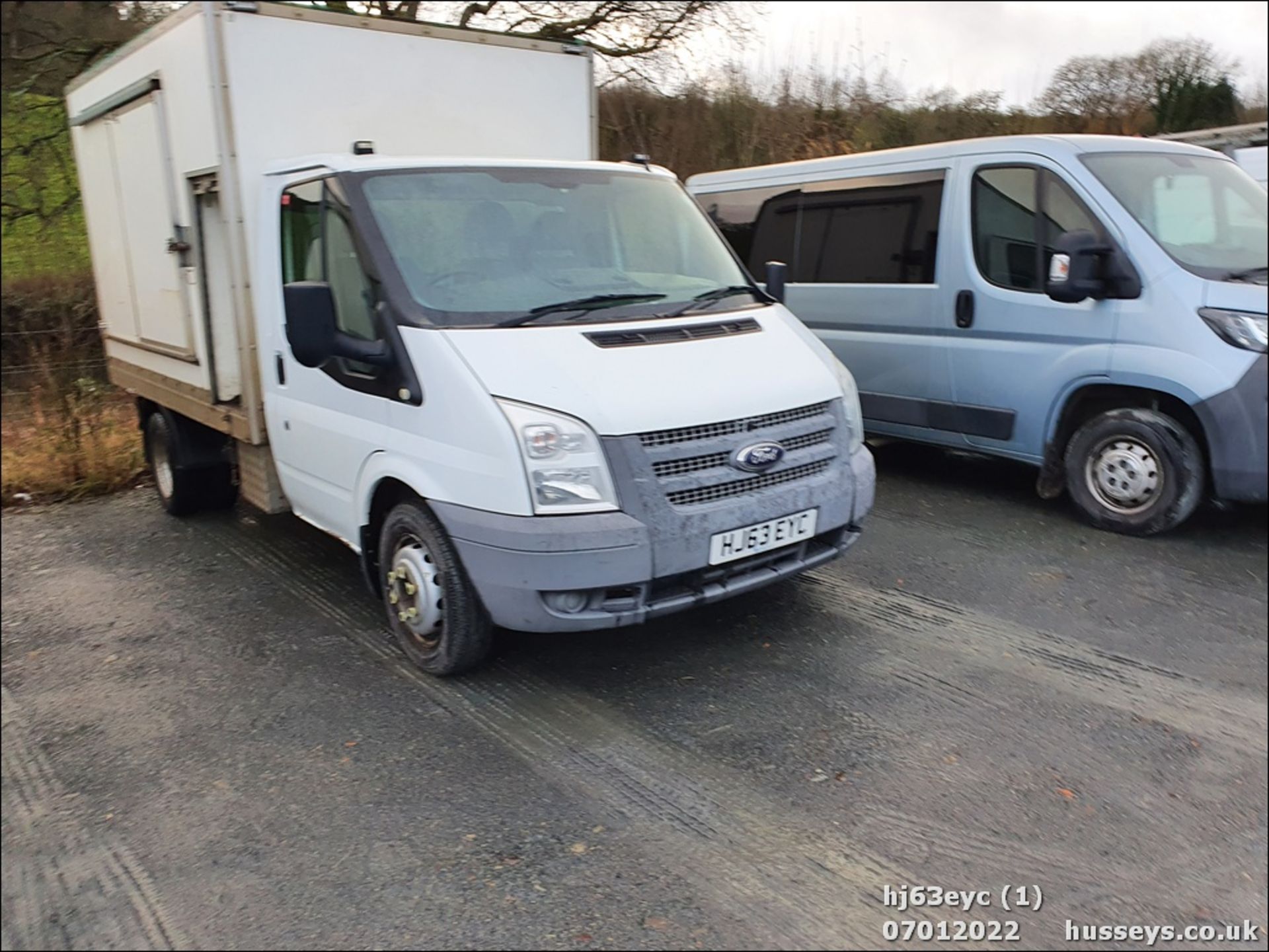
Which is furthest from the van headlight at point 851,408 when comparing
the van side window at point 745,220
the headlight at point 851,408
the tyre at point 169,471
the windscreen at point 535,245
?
the tyre at point 169,471

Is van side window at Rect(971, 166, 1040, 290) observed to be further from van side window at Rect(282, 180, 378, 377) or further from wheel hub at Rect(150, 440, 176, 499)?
wheel hub at Rect(150, 440, 176, 499)

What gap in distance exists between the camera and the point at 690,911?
8.55ft

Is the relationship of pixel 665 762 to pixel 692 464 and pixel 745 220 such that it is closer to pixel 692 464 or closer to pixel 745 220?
pixel 692 464

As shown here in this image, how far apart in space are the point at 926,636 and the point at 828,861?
5.69 feet

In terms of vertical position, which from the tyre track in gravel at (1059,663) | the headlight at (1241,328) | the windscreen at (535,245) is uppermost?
the windscreen at (535,245)

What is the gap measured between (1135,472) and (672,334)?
3.13m

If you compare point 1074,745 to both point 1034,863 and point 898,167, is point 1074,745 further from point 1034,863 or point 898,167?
point 898,167

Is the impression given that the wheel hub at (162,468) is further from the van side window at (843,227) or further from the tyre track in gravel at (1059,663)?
the van side window at (843,227)

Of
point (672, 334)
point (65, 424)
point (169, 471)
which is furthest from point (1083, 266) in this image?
point (65, 424)

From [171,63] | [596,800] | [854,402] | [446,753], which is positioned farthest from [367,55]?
[596,800]

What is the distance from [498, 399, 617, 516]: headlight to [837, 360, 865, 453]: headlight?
1.32 m

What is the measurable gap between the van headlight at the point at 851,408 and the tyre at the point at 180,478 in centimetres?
423

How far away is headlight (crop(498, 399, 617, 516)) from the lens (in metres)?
3.44

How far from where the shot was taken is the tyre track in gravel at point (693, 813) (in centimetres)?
260
